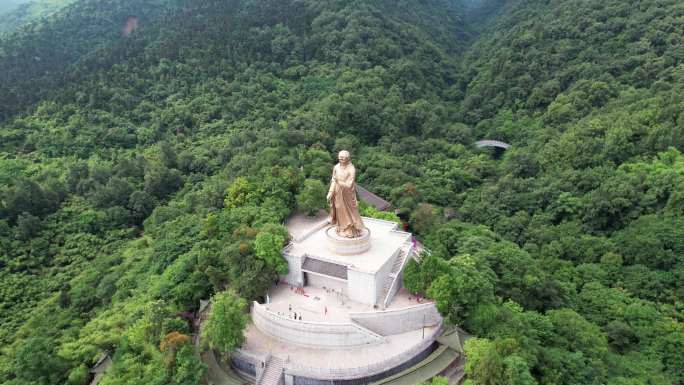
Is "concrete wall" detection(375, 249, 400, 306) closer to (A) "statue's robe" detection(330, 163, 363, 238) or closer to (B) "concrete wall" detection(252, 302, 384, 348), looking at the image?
(B) "concrete wall" detection(252, 302, 384, 348)

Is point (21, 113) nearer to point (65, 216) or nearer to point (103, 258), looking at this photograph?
point (65, 216)

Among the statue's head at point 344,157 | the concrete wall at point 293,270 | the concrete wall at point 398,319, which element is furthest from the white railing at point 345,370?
the statue's head at point 344,157

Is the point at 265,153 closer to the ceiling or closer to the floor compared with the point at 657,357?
closer to the ceiling

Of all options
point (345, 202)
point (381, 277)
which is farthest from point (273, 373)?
point (345, 202)

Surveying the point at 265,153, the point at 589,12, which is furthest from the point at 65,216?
the point at 589,12

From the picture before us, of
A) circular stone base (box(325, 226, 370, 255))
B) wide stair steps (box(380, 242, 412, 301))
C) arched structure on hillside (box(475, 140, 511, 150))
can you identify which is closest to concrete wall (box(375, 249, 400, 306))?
wide stair steps (box(380, 242, 412, 301))

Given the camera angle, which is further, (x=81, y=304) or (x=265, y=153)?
A: (x=265, y=153)
